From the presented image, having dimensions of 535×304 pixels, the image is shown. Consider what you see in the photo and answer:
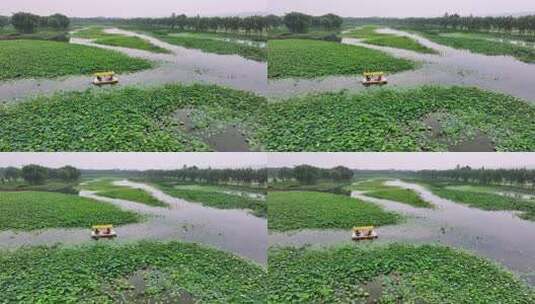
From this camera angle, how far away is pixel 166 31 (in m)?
6.47

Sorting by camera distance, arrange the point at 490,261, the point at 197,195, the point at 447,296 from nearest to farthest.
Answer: the point at 447,296 < the point at 490,261 < the point at 197,195

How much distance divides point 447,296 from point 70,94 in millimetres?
5592

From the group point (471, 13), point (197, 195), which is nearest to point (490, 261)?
point (471, 13)

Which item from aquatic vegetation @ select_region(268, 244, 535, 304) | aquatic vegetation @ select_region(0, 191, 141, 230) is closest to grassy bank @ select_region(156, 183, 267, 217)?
aquatic vegetation @ select_region(0, 191, 141, 230)

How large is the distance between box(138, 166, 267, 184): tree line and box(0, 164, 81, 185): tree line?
0.92 m

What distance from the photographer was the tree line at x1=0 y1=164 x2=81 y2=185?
220 inches

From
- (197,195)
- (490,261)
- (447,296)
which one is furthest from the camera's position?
(197,195)

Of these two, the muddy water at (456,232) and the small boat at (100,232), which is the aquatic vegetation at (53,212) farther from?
the muddy water at (456,232)

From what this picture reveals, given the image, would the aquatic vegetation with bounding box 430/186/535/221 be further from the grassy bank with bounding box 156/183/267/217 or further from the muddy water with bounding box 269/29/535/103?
the grassy bank with bounding box 156/183/267/217

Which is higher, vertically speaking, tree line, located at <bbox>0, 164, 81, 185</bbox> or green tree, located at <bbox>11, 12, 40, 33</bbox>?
green tree, located at <bbox>11, 12, 40, 33</bbox>

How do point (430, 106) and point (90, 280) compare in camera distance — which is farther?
point (430, 106)

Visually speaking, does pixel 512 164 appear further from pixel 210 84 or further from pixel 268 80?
pixel 210 84

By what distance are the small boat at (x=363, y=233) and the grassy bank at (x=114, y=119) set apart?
7.07 feet

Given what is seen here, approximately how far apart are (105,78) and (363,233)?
4.22 meters
